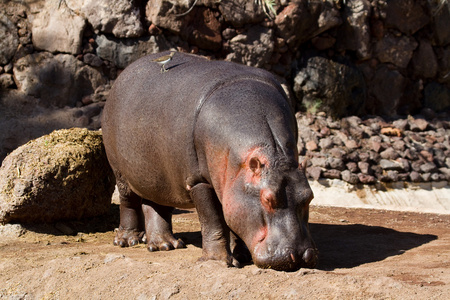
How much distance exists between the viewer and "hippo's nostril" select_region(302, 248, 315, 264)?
3482 millimetres

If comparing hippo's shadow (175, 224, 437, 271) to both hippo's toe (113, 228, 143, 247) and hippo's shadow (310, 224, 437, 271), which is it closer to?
hippo's shadow (310, 224, 437, 271)

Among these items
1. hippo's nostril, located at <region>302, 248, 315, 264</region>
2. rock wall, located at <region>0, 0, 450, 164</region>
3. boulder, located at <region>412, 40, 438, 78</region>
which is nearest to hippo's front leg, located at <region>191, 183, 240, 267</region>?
hippo's nostril, located at <region>302, 248, 315, 264</region>

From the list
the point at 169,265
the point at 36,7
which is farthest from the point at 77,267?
the point at 36,7

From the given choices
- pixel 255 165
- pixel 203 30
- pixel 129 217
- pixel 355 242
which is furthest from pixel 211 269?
pixel 203 30

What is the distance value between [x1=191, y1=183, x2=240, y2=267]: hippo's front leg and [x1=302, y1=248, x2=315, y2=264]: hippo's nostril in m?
0.66

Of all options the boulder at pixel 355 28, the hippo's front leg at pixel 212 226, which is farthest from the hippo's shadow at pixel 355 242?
the boulder at pixel 355 28

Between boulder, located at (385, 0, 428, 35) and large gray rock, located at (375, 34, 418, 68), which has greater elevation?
boulder, located at (385, 0, 428, 35)

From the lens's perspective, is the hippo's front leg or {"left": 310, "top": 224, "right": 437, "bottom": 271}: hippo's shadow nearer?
the hippo's front leg

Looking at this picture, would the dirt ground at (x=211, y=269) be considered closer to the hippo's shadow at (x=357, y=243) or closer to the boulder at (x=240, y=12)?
the hippo's shadow at (x=357, y=243)

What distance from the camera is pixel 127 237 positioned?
5434 mm

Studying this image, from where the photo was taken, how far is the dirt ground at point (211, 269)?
292 cm

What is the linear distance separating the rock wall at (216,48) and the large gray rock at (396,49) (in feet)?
0.07

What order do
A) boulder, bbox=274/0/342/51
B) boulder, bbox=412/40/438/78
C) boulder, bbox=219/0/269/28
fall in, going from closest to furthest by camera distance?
1. boulder, bbox=219/0/269/28
2. boulder, bbox=274/0/342/51
3. boulder, bbox=412/40/438/78

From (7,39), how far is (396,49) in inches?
284
